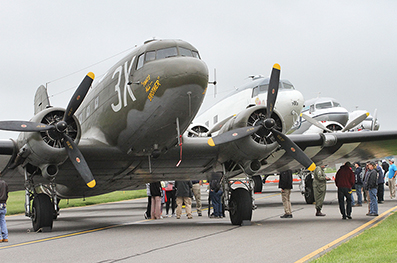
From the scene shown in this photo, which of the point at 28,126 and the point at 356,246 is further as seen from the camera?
the point at 28,126

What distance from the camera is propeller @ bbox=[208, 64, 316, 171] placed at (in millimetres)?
12430

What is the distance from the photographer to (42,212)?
1232 centimetres

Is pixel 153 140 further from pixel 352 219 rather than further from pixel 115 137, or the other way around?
pixel 352 219

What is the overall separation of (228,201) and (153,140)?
11.1 feet

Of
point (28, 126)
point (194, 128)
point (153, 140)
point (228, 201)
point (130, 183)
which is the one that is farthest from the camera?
point (194, 128)

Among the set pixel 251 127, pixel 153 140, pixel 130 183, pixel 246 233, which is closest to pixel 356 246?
pixel 246 233

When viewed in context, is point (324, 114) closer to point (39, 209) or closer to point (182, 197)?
point (182, 197)

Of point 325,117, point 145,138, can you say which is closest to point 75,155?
point 145,138

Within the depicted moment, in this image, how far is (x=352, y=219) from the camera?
13805 mm

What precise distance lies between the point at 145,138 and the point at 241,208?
3.77 meters

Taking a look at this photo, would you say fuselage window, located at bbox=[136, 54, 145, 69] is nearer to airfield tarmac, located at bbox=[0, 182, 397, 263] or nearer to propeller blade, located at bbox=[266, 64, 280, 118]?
propeller blade, located at bbox=[266, 64, 280, 118]

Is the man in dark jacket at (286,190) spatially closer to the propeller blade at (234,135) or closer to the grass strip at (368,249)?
the propeller blade at (234,135)

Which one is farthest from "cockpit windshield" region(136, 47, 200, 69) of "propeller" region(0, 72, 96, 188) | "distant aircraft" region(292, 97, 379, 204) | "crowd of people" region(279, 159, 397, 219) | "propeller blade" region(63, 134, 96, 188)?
"distant aircraft" region(292, 97, 379, 204)

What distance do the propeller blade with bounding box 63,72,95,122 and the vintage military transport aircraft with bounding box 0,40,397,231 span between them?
28 millimetres
